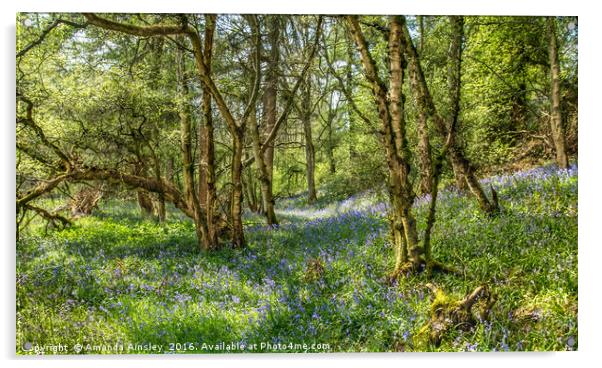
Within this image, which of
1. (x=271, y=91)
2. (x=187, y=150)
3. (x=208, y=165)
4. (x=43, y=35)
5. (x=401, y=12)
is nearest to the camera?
(x=43, y=35)

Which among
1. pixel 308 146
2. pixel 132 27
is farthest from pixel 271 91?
pixel 132 27

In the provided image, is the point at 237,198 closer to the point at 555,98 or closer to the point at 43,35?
the point at 43,35

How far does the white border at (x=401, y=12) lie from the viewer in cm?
465

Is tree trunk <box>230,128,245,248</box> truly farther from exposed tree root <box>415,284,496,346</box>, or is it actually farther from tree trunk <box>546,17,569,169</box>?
tree trunk <box>546,17,569,169</box>

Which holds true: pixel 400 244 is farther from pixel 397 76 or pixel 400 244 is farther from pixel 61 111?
pixel 61 111

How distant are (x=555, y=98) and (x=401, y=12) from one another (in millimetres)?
2005

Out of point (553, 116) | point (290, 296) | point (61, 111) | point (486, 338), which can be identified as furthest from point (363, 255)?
point (61, 111)

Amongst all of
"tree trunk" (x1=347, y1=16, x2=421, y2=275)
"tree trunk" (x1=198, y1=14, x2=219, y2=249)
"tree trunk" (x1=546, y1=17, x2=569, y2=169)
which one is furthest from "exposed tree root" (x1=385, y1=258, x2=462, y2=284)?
"tree trunk" (x1=198, y1=14, x2=219, y2=249)

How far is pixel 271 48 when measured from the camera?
593 cm

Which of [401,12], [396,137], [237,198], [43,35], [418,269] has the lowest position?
[418,269]

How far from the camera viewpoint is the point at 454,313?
13.7 feet

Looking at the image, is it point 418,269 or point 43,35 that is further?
point 43,35

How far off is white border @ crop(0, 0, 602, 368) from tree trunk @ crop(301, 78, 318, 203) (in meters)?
1.33

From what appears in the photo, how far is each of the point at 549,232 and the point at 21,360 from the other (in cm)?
571
